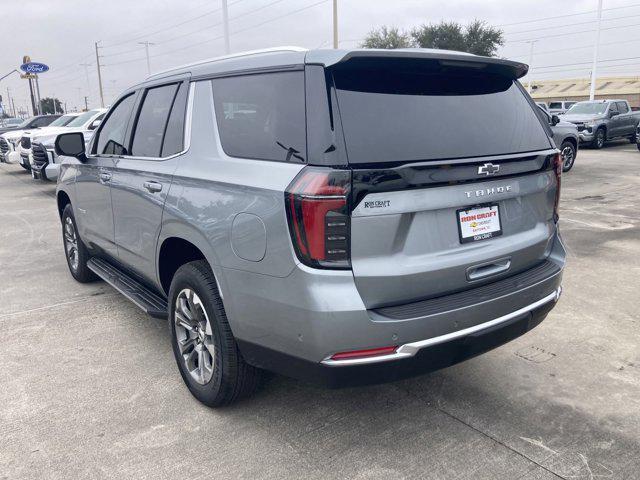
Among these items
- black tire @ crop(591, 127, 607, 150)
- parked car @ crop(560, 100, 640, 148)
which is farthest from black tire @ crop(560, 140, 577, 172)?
black tire @ crop(591, 127, 607, 150)

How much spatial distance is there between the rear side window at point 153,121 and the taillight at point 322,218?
1603 mm

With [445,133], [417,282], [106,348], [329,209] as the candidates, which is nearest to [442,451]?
[417,282]

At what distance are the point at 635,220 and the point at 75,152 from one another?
742 cm

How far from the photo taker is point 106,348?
13.3 feet

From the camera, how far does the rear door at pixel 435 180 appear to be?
7.80 ft

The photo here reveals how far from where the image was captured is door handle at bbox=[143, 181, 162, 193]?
3403mm

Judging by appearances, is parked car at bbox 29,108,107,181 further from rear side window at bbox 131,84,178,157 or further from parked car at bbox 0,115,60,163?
rear side window at bbox 131,84,178,157

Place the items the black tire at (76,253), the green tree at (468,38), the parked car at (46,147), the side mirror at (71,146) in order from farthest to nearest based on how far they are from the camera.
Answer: the green tree at (468,38)
the parked car at (46,147)
the black tire at (76,253)
the side mirror at (71,146)

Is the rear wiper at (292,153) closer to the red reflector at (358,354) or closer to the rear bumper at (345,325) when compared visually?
the rear bumper at (345,325)

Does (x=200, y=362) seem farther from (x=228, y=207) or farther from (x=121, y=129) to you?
(x=121, y=129)

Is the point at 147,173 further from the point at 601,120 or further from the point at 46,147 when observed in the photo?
the point at 601,120

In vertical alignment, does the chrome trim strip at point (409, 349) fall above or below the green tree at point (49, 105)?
below

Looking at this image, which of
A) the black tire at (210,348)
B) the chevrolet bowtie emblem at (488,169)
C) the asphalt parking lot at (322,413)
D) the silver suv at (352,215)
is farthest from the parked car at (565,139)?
the black tire at (210,348)

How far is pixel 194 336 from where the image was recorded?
3.25 metres
